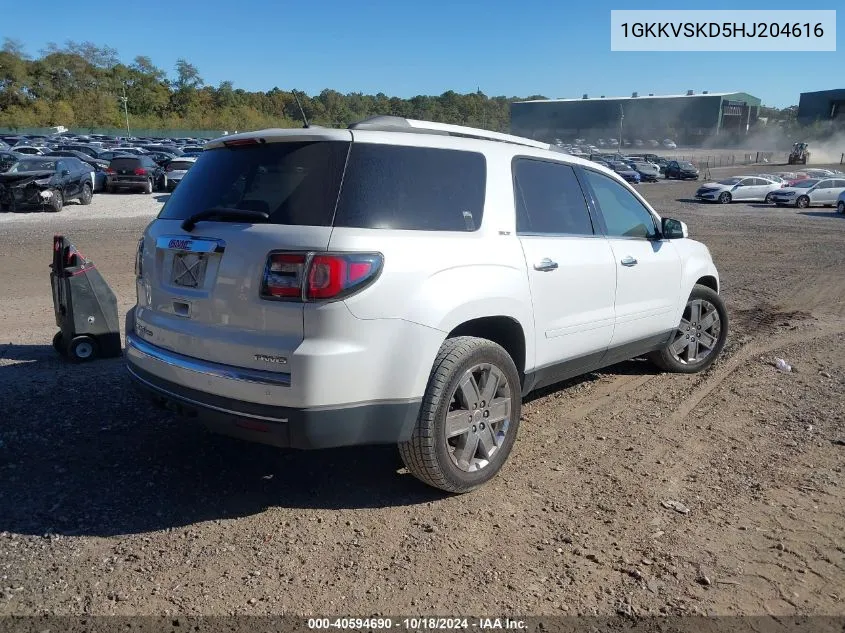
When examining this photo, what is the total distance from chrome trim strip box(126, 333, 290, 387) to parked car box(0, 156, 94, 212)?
18675 mm

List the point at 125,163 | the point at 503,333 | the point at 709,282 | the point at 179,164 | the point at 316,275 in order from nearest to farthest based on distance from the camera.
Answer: the point at 316,275, the point at 503,333, the point at 709,282, the point at 125,163, the point at 179,164

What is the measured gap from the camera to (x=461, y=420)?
3709mm

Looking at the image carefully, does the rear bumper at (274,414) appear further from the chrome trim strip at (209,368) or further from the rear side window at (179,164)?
the rear side window at (179,164)

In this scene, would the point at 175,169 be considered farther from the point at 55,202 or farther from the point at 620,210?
the point at 620,210

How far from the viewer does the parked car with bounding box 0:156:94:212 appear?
19422 mm

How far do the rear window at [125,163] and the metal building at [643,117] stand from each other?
310 feet

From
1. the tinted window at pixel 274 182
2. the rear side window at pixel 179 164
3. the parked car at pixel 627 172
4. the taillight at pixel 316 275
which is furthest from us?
the parked car at pixel 627 172

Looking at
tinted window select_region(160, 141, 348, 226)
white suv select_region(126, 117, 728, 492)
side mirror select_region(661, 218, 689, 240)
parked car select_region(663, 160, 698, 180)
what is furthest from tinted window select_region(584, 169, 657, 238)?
parked car select_region(663, 160, 698, 180)

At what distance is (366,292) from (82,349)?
402 cm

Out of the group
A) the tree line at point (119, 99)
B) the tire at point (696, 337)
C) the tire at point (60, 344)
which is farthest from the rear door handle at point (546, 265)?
the tree line at point (119, 99)

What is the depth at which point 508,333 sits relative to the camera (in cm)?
409

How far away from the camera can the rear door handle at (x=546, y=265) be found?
4.13 m

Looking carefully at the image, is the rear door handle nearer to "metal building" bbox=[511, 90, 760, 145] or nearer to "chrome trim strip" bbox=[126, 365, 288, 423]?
"chrome trim strip" bbox=[126, 365, 288, 423]

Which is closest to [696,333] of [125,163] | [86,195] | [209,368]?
[209,368]
